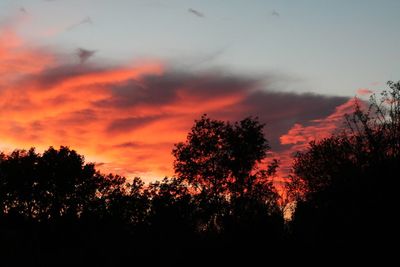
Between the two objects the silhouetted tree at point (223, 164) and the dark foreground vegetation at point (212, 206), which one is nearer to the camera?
the dark foreground vegetation at point (212, 206)

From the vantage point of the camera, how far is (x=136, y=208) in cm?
9825

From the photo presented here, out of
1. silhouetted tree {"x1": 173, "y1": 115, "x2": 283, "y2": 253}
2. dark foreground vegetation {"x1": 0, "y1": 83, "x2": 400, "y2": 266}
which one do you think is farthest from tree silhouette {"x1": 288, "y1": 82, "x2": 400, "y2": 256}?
silhouetted tree {"x1": 173, "y1": 115, "x2": 283, "y2": 253}

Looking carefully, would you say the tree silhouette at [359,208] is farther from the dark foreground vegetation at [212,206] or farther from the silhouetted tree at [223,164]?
the silhouetted tree at [223,164]

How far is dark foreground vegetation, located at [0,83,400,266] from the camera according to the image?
Result: 90.6 ft

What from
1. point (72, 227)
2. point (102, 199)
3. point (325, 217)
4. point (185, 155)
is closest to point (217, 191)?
point (185, 155)

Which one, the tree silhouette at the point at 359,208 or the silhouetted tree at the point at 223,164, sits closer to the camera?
the tree silhouette at the point at 359,208

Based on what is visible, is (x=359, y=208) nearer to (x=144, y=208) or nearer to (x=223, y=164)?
(x=223, y=164)

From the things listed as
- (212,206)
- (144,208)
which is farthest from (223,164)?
(144,208)

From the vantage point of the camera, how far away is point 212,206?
73812 millimetres

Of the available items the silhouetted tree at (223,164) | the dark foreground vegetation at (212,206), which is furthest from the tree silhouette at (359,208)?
the silhouetted tree at (223,164)

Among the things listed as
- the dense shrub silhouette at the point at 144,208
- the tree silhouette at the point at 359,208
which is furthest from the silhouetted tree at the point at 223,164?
the tree silhouette at the point at 359,208

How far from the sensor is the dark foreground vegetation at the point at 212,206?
2761 cm

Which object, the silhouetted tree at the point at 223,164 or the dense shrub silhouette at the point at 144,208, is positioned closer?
the dense shrub silhouette at the point at 144,208

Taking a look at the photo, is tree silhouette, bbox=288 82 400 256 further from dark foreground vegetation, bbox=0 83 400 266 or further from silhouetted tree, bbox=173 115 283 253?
silhouetted tree, bbox=173 115 283 253
